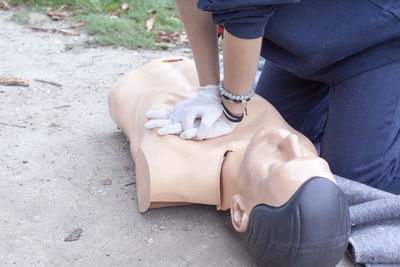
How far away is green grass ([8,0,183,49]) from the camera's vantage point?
3.58 meters

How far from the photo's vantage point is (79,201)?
6.08ft

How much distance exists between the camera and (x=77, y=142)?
2.25 m

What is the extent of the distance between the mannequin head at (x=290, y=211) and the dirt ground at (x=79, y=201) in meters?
0.22

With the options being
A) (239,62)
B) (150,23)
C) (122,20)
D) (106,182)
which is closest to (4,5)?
(122,20)

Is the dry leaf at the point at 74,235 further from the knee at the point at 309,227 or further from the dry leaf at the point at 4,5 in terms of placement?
the dry leaf at the point at 4,5

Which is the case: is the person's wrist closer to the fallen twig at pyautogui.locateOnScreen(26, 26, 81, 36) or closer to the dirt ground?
the dirt ground

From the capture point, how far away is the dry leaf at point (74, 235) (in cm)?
166

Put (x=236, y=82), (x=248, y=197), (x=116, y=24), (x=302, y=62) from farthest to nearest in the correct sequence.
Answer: (x=116, y=24) → (x=302, y=62) → (x=236, y=82) → (x=248, y=197)

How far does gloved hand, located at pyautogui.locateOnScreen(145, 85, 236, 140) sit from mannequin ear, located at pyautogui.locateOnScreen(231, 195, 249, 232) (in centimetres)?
30

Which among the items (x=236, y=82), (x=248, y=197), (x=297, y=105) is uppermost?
(x=236, y=82)

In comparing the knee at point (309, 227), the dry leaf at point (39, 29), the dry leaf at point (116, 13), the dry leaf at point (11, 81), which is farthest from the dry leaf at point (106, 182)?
the dry leaf at point (116, 13)

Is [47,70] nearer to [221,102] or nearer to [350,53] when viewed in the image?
[221,102]

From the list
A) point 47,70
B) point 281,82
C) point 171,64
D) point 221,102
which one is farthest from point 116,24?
point 221,102

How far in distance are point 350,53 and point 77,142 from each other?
4.03 feet
